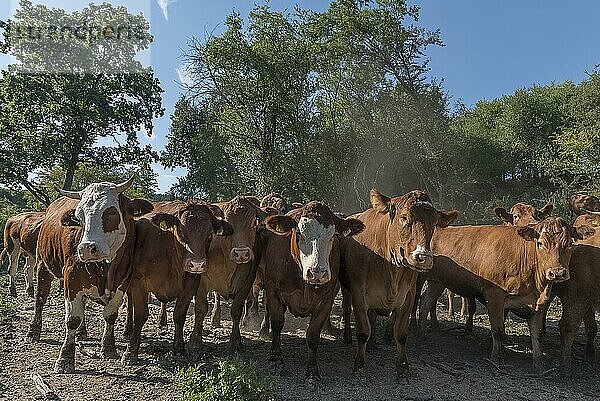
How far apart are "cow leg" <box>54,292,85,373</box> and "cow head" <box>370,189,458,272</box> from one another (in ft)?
13.0

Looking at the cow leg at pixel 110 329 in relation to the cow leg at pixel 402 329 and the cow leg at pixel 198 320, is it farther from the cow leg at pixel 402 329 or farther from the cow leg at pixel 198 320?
the cow leg at pixel 402 329

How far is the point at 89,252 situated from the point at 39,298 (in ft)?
9.41

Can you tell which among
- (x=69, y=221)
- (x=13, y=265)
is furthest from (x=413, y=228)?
(x=13, y=265)

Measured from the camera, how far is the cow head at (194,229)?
6.56 meters

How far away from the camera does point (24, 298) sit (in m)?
11.0

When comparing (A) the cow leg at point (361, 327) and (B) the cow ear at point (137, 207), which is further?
(A) the cow leg at point (361, 327)

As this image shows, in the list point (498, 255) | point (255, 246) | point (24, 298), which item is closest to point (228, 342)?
point (255, 246)

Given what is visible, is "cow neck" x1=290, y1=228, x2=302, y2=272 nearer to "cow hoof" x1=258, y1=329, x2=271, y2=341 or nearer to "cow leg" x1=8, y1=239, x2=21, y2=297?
"cow hoof" x1=258, y1=329, x2=271, y2=341

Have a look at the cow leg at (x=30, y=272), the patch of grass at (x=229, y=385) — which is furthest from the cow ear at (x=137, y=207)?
the cow leg at (x=30, y=272)

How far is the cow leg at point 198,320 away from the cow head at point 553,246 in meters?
4.72

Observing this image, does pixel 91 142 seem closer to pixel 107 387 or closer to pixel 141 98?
pixel 141 98

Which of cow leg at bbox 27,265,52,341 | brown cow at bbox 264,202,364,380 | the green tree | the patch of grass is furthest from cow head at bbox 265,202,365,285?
the green tree

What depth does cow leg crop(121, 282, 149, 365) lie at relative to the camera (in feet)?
22.4

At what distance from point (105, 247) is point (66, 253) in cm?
85
